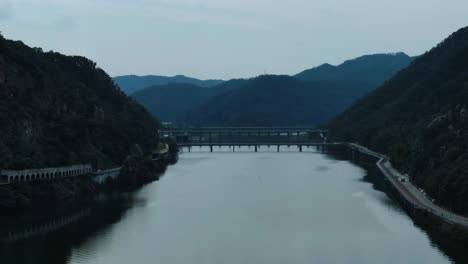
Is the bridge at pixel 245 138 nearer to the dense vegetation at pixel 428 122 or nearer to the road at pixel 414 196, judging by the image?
the dense vegetation at pixel 428 122

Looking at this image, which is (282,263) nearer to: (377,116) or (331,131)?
(377,116)

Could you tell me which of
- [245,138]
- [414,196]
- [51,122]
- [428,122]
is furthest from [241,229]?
[245,138]

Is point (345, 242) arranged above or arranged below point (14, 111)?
below

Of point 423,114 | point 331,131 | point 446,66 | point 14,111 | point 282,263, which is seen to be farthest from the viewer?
point 331,131

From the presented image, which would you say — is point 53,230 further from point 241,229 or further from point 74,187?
point 74,187

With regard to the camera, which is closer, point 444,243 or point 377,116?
point 444,243

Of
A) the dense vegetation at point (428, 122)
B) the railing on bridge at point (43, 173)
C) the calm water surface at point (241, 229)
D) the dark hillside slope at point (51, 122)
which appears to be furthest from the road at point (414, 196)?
the dark hillside slope at point (51, 122)

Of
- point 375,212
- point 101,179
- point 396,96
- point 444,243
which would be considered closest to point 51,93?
point 101,179
